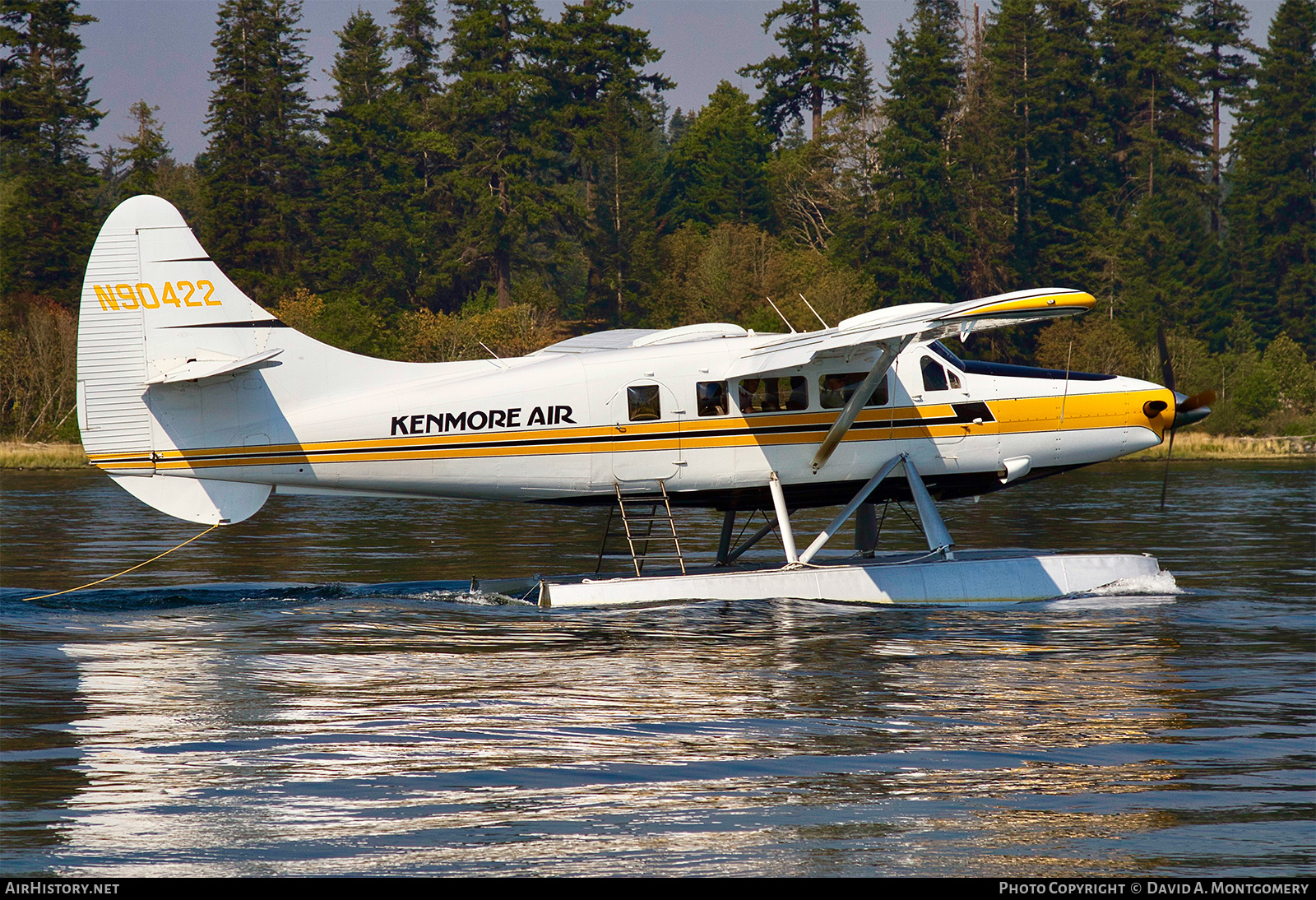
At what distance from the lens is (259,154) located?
2598 inches

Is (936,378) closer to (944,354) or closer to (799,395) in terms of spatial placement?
(944,354)

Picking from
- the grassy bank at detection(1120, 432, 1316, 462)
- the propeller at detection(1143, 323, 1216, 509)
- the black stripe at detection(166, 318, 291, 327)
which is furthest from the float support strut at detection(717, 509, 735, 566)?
the grassy bank at detection(1120, 432, 1316, 462)

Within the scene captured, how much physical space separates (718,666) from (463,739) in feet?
9.01

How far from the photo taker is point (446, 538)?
20.8 metres

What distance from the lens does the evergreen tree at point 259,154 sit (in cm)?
6500

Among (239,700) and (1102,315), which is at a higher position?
(1102,315)

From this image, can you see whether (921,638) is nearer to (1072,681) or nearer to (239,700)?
(1072,681)

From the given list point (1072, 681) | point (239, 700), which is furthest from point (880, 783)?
point (239, 700)

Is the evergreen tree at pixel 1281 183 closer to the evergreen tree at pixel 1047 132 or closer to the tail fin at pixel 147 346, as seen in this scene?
the evergreen tree at pixel 1047 132

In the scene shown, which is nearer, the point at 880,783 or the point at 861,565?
the point at 880,783

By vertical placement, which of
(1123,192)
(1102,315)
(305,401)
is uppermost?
(1123,192)

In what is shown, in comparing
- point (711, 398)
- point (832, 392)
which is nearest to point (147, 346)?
point (711, 398)

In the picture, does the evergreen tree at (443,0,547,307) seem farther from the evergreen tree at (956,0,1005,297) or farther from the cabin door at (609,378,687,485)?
the cabin door at (609,378,687,485)

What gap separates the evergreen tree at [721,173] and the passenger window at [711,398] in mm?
58904
